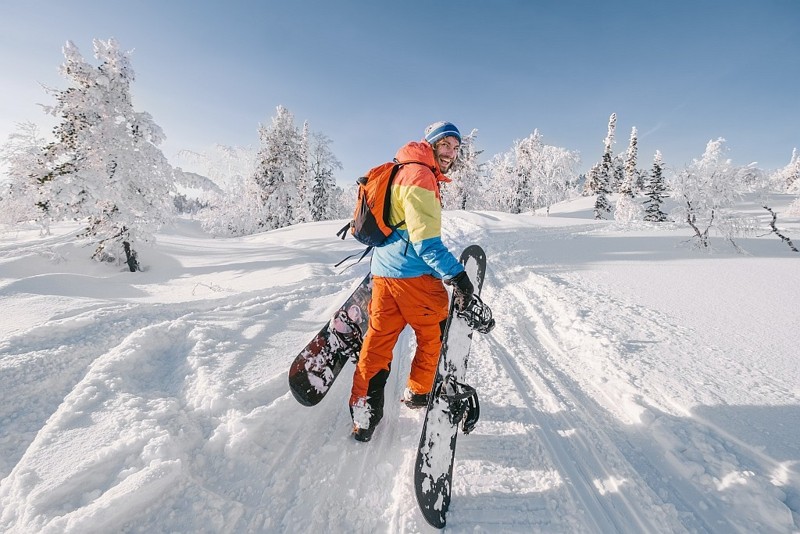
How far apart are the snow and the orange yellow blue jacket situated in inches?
54.2

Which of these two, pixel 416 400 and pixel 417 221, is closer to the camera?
pixel 417 221

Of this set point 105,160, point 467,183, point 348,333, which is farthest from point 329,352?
point 467,183

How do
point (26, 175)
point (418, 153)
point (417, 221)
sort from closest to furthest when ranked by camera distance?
point (417, 221), point (418, 153), point (26, 175)

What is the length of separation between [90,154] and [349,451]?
47.2 feet

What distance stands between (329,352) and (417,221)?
1.56 metres

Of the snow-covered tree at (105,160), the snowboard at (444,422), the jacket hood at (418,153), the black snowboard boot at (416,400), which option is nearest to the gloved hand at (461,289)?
the snowboard at (444,422)

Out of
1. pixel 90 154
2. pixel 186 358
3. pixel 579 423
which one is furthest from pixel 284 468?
pixel 90 154

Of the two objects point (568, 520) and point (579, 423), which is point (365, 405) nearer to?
point (568, 520)

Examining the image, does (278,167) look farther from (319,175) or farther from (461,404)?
(461,404)

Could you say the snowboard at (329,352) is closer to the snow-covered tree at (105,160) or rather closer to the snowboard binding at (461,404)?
the snowboard binding at (461,404)

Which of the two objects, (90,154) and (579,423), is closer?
(579,423)

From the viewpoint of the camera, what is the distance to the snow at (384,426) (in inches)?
77.5

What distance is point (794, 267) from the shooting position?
828 centimetres

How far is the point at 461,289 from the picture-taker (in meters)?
2.46
